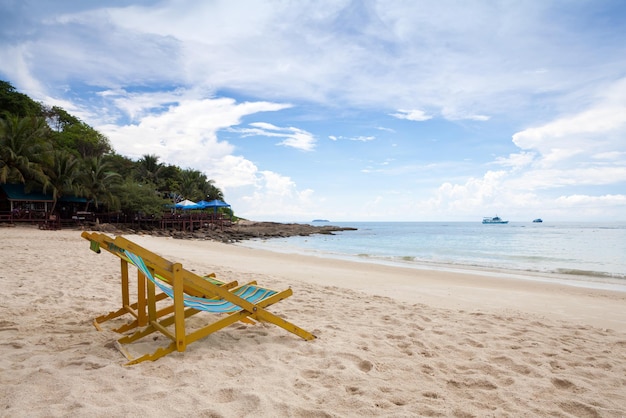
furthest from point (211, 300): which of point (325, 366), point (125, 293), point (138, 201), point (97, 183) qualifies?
point (138, 201)

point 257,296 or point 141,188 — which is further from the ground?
point 141,188

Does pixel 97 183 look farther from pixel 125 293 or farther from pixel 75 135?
pixel 125 293

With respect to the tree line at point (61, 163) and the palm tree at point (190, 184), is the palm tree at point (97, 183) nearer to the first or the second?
the tree line at point (61, 163)

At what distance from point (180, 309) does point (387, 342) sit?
1.91m

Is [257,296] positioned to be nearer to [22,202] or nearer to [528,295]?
[528,295]

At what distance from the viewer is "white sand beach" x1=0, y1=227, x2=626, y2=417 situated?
240cm

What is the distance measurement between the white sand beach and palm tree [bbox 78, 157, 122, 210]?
25584 millimetres

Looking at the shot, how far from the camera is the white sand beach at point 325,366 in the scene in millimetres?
2400

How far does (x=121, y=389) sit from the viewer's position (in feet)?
8.29

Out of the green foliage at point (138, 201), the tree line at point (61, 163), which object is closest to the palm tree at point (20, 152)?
the tree line at point (61, 163)

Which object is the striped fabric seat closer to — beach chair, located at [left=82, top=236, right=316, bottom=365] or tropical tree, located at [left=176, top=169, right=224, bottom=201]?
beach chair, located at [left=82, top=236, right=316, bottom=365]

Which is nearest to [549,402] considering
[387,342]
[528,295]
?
[387,342]

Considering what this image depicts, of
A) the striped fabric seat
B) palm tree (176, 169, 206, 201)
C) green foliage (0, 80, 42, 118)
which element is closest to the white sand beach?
the striped fabric seat

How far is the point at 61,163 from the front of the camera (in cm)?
2694
